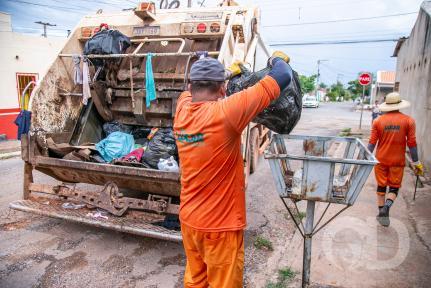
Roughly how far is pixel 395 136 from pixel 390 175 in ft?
1.55

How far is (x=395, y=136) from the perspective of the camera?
4.04 meters

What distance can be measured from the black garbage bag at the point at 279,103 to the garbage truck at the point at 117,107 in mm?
923

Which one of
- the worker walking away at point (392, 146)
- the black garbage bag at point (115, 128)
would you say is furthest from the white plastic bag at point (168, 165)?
the worker walking away at point (392, 146)

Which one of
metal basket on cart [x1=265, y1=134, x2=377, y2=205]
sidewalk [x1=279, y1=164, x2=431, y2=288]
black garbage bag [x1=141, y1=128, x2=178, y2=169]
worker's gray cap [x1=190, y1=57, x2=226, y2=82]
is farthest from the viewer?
black garbage bag [x1=141, y1=128, x2=178, y2=169]

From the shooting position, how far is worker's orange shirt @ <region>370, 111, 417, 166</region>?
4008 millimetres

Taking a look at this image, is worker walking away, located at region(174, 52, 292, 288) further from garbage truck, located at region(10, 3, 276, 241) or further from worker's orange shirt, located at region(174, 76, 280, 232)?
garbage truck, located at region(10, 3, 276, 241)

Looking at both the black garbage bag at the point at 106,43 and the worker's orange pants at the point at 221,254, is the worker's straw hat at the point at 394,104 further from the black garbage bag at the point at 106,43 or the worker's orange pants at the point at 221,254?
the black garbage bag at the point at 106,43

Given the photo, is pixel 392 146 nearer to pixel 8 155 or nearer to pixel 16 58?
pixel 8 155

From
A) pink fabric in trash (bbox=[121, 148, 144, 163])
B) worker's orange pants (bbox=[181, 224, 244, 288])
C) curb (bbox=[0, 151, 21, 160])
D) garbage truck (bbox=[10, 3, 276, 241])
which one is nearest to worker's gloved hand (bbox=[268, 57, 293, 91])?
worker's orange pants (bbox=[181, 224, 244, 288])

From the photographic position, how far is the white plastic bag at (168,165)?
339 cm

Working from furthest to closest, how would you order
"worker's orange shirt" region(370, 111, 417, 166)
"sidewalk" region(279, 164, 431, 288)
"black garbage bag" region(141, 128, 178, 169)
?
Result: "worker's orange shirt" region(370, 111, 417, 166), "black garbage bag" region(141, 128, 178, 169), "sidewalk" region(279, 164, 431, 288)

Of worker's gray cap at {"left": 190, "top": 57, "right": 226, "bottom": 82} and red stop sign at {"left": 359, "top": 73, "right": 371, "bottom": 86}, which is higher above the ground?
red stop sign at {"left": 359, "top": 73, "right": 371, "bottom": 86}

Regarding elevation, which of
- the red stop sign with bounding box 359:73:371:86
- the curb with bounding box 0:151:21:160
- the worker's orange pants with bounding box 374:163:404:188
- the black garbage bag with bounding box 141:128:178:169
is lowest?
the curb with bounding box 0:151:21:160

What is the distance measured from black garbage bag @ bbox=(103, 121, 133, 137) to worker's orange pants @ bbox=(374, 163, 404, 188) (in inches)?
126
